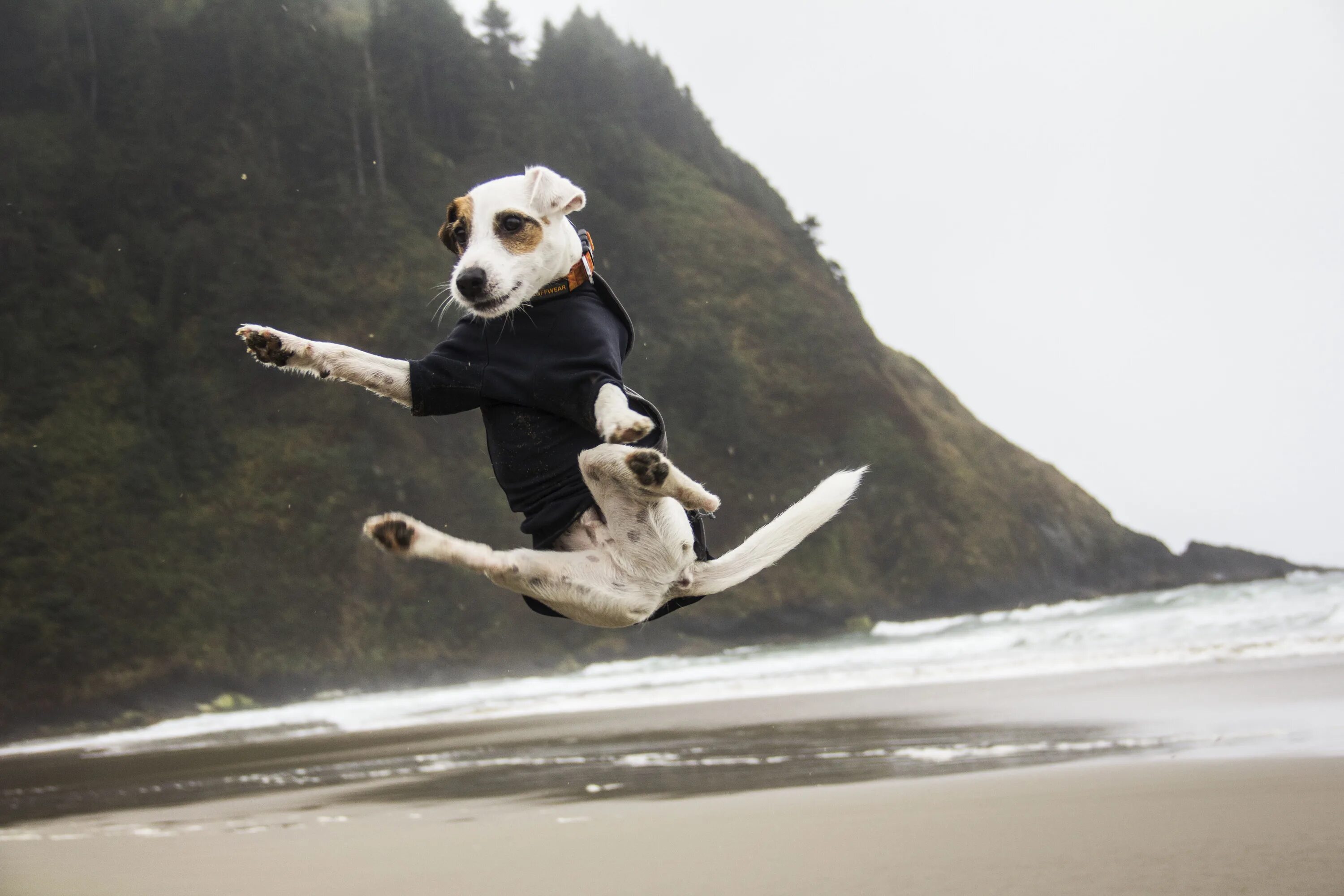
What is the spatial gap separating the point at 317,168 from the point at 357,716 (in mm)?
28336

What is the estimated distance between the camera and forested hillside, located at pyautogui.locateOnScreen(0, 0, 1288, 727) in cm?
3038

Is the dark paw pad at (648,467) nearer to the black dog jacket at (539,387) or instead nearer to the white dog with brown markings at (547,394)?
the white dog with brown markings at (547,394)

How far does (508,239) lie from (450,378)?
0.46 meters

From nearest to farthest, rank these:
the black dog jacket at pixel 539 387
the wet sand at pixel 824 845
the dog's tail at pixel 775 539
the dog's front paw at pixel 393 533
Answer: the dog's front paw at pixel 393 533, the black dog jacket at pixel 539 387, the dog's tail at pixel 775 539, the wet sand at pixel 824 845

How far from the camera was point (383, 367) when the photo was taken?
351cm

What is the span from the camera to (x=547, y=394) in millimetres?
3416

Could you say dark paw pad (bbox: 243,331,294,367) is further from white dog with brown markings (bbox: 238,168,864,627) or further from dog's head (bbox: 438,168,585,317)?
dog's head (bbox: 438,168,585,317)

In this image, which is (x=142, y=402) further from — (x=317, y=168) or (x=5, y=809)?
(x=5, y=809)

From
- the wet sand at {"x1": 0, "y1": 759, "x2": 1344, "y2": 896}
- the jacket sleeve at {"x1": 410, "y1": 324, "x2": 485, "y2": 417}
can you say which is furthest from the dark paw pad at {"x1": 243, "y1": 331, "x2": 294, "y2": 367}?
the wet sand at {"x1": 0, "y1": 759, "x2": 1344, "y2": 896}

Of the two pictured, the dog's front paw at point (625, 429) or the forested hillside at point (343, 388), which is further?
the forested hillside at point (343, 388)

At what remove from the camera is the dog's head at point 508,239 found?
3.31m

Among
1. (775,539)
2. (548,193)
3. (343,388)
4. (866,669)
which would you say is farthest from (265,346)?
(343,388)

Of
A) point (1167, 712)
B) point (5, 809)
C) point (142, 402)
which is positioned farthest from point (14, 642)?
point (1167, 712)

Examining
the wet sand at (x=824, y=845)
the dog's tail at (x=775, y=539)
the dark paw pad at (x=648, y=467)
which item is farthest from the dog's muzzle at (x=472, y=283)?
the wet sand at (x=824, y=845)
